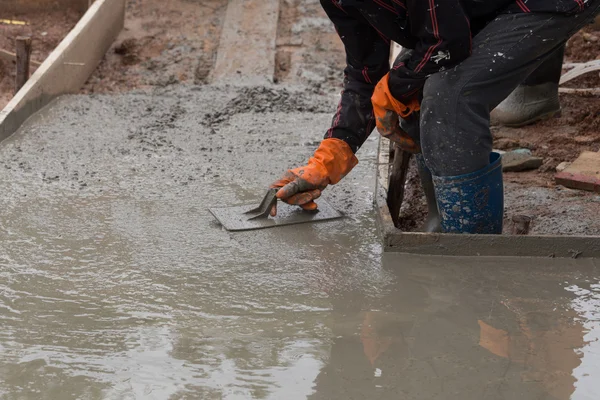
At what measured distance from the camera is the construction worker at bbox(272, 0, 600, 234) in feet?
9.98

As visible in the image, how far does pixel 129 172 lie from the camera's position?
4.29m

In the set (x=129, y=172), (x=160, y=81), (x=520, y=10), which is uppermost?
(x=520, y=10)

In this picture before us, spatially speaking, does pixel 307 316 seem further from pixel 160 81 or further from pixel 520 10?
pixel 160 81

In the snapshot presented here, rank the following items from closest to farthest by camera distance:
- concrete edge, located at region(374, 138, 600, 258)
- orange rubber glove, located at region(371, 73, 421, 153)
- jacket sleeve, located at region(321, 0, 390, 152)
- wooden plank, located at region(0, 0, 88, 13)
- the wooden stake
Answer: concrete edge, located at region(374, 138, 600, 258) < orange rubber glove, located at region(371, 73, 421, 153) < jacket sleeve, located at region(321, 0, 390, 152) < the wooden stake < wooden plank, located at region(0, 0, 88, 13)

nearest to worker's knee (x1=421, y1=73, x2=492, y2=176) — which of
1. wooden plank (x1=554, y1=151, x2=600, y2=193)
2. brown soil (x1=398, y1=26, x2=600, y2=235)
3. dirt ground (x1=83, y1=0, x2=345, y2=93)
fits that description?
brown soil (x1=398, y1=26, x2=600, y2=235)

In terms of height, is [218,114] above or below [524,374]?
above

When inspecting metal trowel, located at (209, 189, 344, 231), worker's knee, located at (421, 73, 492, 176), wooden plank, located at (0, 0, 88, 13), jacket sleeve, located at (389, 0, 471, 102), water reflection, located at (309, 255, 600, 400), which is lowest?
water reflection, located at (309, 255, 600, 400)

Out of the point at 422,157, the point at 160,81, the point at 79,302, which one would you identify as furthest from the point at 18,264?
the point at 160,81

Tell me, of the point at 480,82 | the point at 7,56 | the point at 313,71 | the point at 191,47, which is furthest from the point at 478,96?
the point at 7,56

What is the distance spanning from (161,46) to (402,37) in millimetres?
4359

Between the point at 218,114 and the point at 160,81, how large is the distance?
1.32 m

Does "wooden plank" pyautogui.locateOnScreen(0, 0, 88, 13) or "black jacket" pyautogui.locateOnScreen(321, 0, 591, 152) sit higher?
"wooden plank" pyautogui.locateOnScreen(0, 0, 88, 13)

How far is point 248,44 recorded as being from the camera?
23.3 ft

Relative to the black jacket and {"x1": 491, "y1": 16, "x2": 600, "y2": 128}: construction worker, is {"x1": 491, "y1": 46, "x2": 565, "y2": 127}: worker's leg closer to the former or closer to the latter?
{"x1": 491, "y1": 16, "x2": 600, "y2": 128}: construction worker
